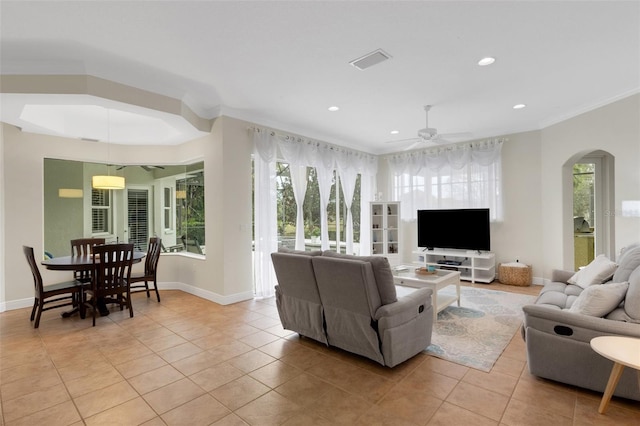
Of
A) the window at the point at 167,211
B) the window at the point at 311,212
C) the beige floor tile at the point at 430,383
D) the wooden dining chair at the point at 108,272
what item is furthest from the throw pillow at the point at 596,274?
the window at the point at 167,211

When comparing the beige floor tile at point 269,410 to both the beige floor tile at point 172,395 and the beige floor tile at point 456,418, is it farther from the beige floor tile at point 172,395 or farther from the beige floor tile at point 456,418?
the beige floor tile at point 456,418

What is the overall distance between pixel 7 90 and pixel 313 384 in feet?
13.8

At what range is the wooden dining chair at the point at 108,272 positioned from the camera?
4.01 metres

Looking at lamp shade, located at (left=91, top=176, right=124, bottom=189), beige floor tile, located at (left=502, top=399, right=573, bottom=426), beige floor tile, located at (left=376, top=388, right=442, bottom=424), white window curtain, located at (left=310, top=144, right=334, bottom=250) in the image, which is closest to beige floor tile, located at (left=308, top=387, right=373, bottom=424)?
beige floor tile, located at (left=376, top=388, right=442, bottom=424)

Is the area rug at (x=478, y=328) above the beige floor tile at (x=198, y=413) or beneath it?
above

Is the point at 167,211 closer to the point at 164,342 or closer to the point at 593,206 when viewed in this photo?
the point at 164,342

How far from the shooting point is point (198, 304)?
4.83 metres

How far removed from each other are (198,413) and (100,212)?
4.85 metres

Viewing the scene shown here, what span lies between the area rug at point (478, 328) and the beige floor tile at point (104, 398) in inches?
104

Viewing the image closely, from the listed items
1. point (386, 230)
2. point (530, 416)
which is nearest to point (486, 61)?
point (530, 416)

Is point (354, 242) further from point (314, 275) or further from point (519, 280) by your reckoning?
point (314, 275)

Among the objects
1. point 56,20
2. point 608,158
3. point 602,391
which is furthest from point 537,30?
point 608,158

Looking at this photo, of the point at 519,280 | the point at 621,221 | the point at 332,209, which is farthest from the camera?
the point at 332,209

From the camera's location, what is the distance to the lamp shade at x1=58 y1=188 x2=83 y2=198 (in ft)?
17.1
